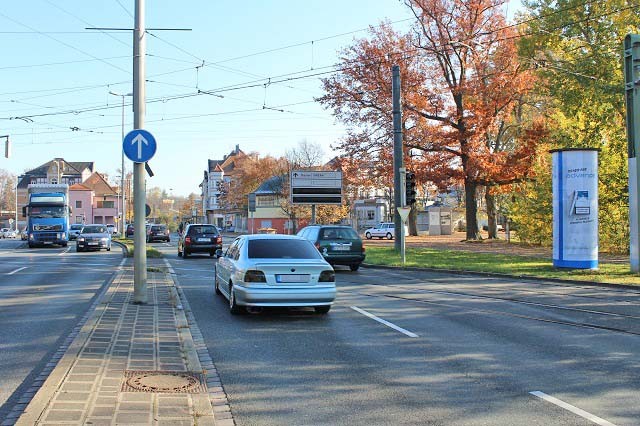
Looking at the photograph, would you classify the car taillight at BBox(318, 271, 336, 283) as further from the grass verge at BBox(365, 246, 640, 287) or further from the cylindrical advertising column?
the cylindrical advertising column

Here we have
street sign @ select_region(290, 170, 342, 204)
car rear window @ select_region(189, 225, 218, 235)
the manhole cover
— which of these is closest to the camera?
the manhole cover

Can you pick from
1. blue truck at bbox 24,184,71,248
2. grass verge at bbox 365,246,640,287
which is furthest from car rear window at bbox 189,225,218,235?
blue truck at bbox 24,184,71,248

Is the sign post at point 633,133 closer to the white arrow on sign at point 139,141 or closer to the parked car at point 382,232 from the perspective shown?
the white arrow on sign at point 139,141

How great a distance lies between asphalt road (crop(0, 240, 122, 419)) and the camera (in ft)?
21.3

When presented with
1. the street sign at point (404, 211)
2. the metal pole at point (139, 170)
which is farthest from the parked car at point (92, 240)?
the metal pole at point (139, 170)

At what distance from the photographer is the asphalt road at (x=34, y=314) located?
256 inches

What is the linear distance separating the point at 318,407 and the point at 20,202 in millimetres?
136122

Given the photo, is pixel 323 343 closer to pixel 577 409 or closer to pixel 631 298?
pixel 577 409

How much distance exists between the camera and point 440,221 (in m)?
64.1

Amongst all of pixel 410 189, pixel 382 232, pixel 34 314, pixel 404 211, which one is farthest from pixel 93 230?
pixel 382 232

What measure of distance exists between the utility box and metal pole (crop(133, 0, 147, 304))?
54.5m

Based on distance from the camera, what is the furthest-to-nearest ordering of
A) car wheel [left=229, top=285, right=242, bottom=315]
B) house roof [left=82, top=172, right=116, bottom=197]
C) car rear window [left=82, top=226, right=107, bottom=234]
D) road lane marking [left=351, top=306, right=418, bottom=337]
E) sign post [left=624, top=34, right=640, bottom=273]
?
1. house roof [left=82, top=172, right=116, bottom=197]
2. car rear window [left=82, top=226, right=107, bottom=234]
3. sign post [left=624, top=34, right=640, bottom=273]
4. car wheel [left=229, top=285, right=242, bottom=315]
5. road lane marking [left=351, top=306, right=418, bottom=337]

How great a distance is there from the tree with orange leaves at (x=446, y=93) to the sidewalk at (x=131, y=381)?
2939cm

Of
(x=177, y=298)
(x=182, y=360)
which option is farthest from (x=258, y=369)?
(x=177, y=298)
